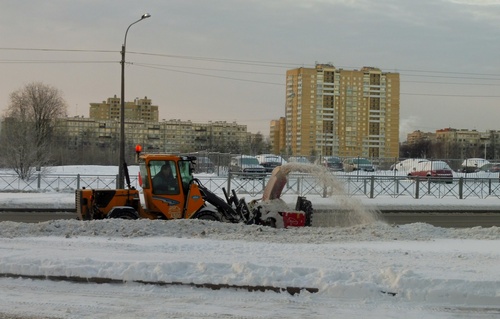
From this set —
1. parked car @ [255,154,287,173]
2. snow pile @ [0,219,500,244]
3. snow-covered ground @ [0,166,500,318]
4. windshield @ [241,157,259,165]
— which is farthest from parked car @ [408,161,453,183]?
snow-covered ground @ [0,166,500,318]

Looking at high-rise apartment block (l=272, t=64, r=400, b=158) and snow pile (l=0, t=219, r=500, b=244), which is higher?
high-rise apartment block (l=272, t=64, r=400, b=158)

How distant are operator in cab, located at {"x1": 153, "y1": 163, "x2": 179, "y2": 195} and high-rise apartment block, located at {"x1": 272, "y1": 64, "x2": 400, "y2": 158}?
72.2 metres

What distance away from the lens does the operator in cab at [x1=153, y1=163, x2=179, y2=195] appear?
14133mm

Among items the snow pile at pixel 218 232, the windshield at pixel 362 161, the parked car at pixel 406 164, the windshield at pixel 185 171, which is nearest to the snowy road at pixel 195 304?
the snow pile at pixel 218 232

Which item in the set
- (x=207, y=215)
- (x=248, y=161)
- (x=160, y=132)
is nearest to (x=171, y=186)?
(x=207, y=215)

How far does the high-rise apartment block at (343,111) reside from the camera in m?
87.4

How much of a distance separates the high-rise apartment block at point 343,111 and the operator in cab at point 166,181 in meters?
72.2

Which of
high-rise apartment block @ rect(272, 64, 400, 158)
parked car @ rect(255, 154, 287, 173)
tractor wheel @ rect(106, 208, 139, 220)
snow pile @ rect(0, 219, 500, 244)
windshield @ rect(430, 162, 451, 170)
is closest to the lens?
snow pile @ rect(0, 219, 500, 244)

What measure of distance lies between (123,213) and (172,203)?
122 cm

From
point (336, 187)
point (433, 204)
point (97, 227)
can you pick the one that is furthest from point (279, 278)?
point (433, 204)

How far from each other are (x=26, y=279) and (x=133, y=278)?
171 cm

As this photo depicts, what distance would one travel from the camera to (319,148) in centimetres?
8875

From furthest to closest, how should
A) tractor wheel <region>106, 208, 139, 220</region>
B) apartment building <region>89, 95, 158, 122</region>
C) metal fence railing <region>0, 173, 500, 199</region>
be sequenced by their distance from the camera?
apartment building <region>89, 95, 158, 122</region> < metal fence railing <region>0, 173, 500, 199</region> < tractor wheel <region>106, 208, 139, 220</region>

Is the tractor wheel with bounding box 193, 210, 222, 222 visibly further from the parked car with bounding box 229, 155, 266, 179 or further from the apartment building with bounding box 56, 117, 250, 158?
the apartment building with bounding box 56, 117, 250, 158
